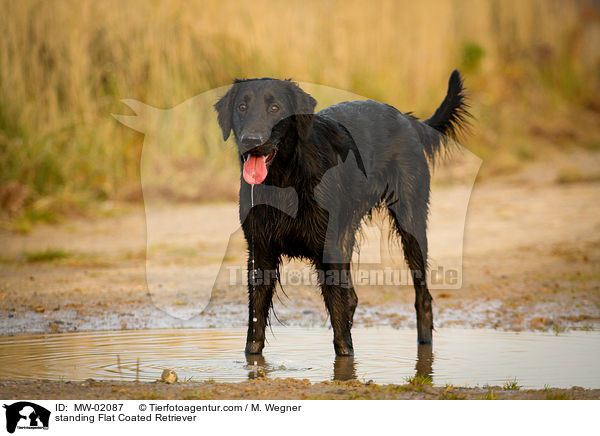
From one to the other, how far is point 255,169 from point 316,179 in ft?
1.39

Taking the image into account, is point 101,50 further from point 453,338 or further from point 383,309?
point 453,338

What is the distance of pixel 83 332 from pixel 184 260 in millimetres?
2657

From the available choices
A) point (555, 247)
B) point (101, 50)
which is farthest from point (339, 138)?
point (101, 50)

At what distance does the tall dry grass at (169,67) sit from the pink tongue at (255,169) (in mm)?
5947

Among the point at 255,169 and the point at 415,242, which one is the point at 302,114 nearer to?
the point at 255,169

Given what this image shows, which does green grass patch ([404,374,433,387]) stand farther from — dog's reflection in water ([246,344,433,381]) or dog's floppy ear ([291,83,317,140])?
dog's floppy ear ([291,83,317,140])

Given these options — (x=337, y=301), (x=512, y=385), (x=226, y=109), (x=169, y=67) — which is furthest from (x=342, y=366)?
(x=169, y=67)

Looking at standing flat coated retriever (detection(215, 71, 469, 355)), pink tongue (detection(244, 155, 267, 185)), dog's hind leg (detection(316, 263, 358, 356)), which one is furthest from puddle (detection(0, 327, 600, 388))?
pink tongue (detection(244, 155, 267, 185))

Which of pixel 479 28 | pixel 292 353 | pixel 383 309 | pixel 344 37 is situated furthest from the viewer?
pixel 479 28

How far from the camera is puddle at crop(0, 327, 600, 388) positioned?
176 inches

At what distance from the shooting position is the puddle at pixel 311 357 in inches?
176

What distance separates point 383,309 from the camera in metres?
6.60

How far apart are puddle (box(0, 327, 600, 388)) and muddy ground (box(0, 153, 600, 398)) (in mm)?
318

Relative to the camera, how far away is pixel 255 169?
15.1ft
